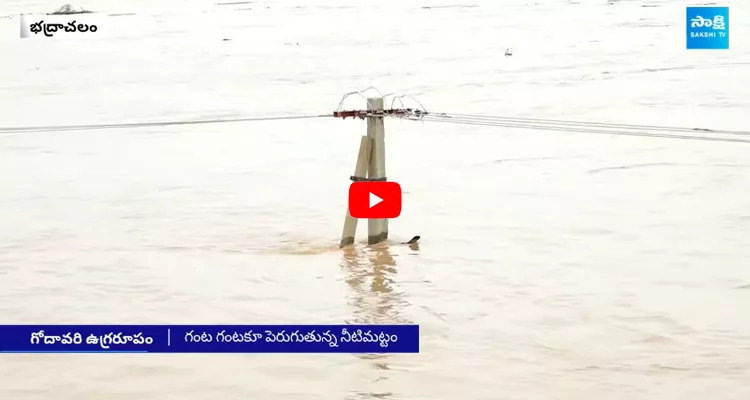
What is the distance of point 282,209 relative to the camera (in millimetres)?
11219

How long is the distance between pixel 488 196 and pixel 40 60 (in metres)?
18.6

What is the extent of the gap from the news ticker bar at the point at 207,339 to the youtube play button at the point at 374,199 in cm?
134

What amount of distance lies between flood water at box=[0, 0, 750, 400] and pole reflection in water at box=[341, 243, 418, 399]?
22mm

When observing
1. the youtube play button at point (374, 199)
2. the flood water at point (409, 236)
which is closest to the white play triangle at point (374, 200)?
the youtube play button at point (374, 199)

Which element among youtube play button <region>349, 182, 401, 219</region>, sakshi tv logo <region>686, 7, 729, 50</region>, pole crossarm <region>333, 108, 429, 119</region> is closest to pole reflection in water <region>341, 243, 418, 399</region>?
youtube play button <region>349, 182, 401, 219</region>

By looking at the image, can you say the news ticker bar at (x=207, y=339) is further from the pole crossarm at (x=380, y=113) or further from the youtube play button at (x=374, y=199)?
the pole crossarm at (x=380, y=113)

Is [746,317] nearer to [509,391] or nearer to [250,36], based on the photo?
[509,391]

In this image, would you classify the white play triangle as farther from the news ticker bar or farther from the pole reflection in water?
the news ticker bar

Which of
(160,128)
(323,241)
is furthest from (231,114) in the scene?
→ (323,241)

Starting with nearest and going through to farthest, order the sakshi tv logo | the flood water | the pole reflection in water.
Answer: the flood water, the pole reflection in water, the sakshi tv logo

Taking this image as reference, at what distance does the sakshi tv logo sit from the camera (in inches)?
1032

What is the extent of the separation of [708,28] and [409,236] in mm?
22849

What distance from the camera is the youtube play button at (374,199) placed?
26.5 ft

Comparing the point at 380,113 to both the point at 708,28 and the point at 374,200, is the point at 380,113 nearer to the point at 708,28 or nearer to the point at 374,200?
the point at 374,200
